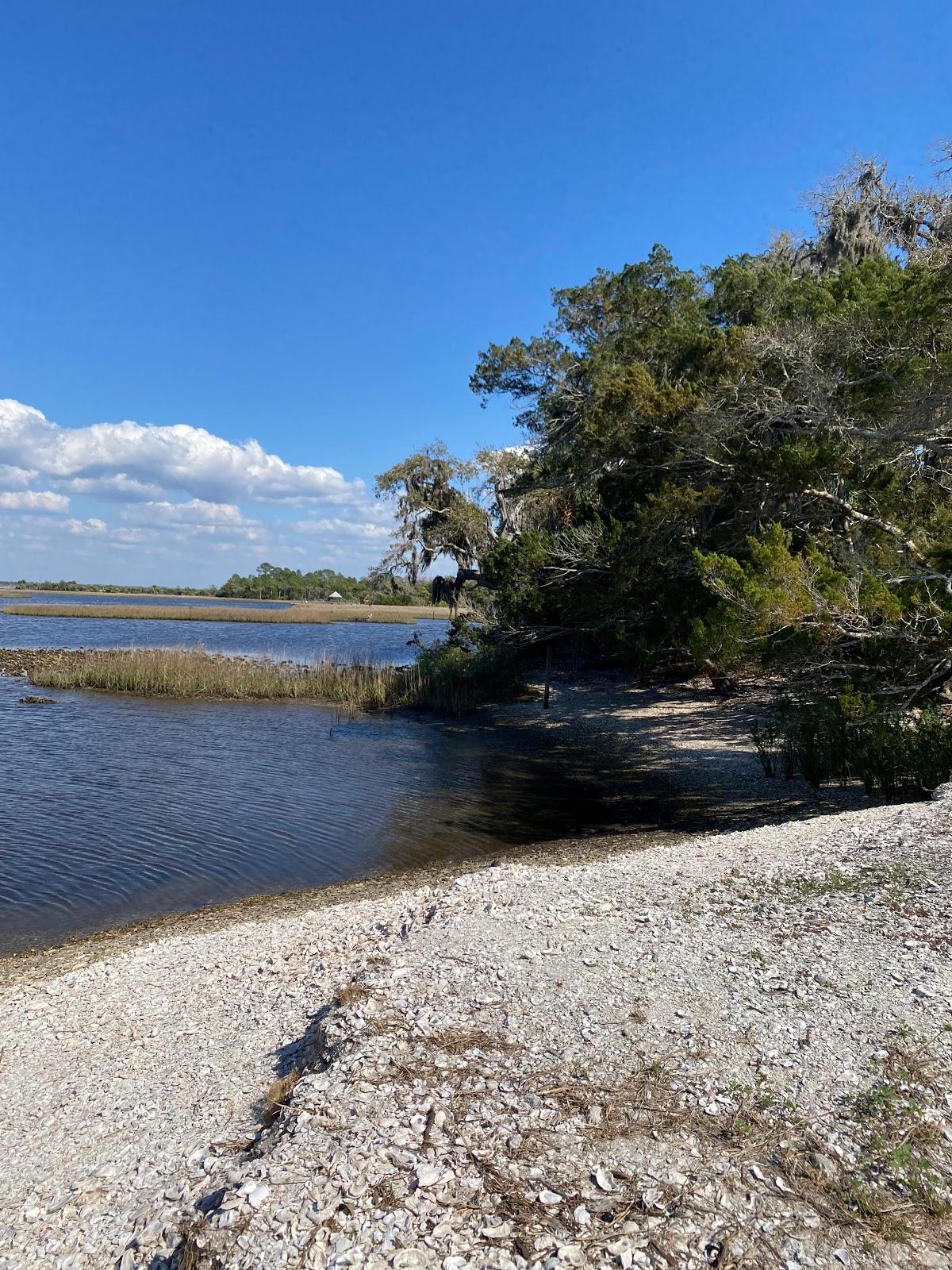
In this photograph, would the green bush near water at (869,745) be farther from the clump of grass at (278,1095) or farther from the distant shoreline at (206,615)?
the distant shoreline at (206,615)

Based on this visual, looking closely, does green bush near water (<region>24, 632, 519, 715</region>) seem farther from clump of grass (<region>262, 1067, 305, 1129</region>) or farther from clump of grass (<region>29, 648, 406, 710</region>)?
clump of grass (<region>262, 1067, 305, 1129</region>)

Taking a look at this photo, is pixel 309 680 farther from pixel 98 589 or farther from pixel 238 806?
pixel 98 589

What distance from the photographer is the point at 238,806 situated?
12.2 meters

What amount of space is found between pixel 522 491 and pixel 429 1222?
804 inches

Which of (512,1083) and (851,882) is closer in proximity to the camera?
(512,1083)

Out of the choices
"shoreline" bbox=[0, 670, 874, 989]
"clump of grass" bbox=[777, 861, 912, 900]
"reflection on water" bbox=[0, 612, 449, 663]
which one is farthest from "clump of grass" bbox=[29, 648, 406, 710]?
"clump of grass" bbox=[777, 861, 912, 900]

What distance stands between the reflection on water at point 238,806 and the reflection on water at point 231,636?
10.1 metres

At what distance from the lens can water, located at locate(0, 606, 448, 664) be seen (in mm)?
38344

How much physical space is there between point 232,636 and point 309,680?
26201mm

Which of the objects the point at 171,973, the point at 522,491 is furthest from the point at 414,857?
the point at 522,491

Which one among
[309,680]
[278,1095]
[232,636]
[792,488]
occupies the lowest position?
[278,1095]

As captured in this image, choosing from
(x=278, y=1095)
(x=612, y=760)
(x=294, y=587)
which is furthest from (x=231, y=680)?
(x=294, y=587)

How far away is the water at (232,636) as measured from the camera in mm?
38344

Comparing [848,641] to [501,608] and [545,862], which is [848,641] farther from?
[501,608]
